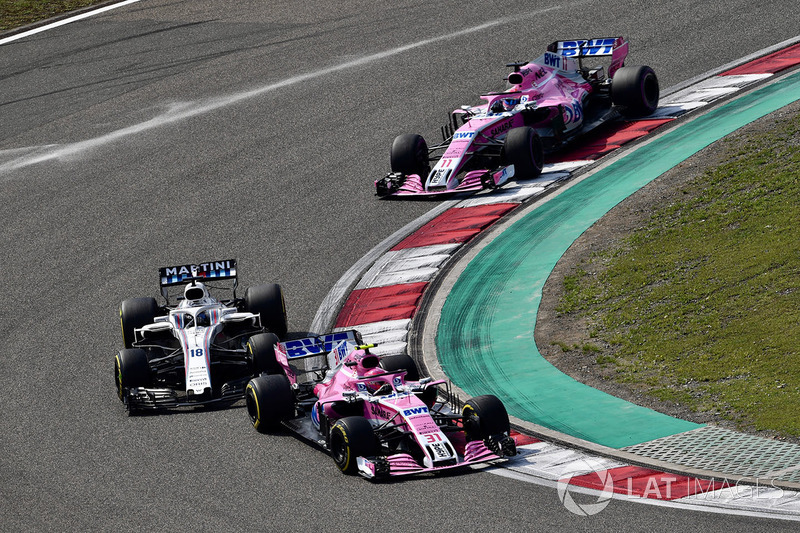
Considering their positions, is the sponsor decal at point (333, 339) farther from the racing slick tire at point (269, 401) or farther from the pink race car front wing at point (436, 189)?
the pink race car front wing at point (436, 189)

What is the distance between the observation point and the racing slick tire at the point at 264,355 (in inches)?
637

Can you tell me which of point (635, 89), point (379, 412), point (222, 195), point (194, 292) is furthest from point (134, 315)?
point (635, 89)

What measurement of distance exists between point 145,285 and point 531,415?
31.3 ft

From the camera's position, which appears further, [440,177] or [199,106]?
[199,106]

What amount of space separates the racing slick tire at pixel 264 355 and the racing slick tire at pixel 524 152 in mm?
9395

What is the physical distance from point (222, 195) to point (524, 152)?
7.06 metres

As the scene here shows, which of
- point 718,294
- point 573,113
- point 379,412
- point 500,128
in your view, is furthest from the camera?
point 573,113

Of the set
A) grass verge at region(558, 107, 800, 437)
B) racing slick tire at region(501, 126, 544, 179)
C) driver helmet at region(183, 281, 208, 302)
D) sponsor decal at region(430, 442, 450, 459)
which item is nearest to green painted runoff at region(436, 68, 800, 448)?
grass verge at region(558, 107, 800, 437)

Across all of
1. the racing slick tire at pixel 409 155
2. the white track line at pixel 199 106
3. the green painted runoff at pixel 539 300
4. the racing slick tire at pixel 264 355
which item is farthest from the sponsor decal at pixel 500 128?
the racing slick tire at pixel 264 355

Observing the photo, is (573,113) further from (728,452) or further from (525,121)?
(728,452)

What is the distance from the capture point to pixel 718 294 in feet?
56.2

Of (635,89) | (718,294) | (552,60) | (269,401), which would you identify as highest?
(552,60)

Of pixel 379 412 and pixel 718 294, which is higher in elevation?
pixel 379 412

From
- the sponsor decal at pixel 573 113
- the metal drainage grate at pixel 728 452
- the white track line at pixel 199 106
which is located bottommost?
the metal drainage grate at pixel 728 452
